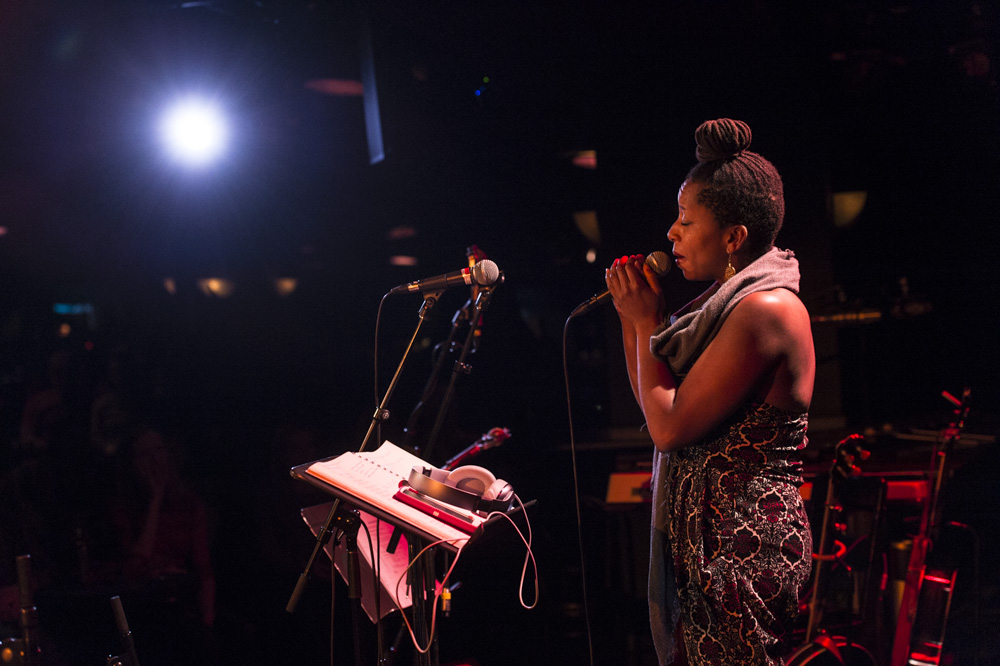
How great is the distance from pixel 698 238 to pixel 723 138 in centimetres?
22

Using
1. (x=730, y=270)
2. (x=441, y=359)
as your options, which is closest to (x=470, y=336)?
(x=441, y=359)

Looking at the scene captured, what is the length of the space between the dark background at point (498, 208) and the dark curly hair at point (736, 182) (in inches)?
81.3

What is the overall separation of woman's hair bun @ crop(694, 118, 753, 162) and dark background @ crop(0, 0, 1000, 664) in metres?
2.15

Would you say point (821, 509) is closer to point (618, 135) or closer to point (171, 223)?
point (618, 135)

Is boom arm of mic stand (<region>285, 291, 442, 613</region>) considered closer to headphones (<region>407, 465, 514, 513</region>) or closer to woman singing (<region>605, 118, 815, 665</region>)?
headphones (<region>407, 465, 514, 513</region>)

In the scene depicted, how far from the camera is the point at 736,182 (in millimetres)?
1449

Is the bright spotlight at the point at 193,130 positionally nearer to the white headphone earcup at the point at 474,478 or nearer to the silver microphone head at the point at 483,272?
the silver microphone head at the point at 483,272

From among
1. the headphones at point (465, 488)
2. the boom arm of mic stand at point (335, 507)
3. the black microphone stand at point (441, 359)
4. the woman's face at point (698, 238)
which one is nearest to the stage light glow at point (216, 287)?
the black microphone stand at point (441, 359)

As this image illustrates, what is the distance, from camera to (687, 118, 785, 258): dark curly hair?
1452mm

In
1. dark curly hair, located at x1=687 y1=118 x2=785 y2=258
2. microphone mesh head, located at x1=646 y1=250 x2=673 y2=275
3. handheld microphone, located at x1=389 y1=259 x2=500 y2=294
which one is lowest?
microphone mesh head, located at x1=646 y1=250 x2=673 y2=275

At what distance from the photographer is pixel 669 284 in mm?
3584

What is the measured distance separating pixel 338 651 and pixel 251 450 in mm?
1347

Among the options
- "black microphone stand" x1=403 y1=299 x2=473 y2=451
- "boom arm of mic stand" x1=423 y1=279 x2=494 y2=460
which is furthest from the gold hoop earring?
"black microphone stand" x1=403 y1=299 x2=473 y2=451

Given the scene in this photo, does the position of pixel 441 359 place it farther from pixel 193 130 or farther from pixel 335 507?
pixel 193 130
